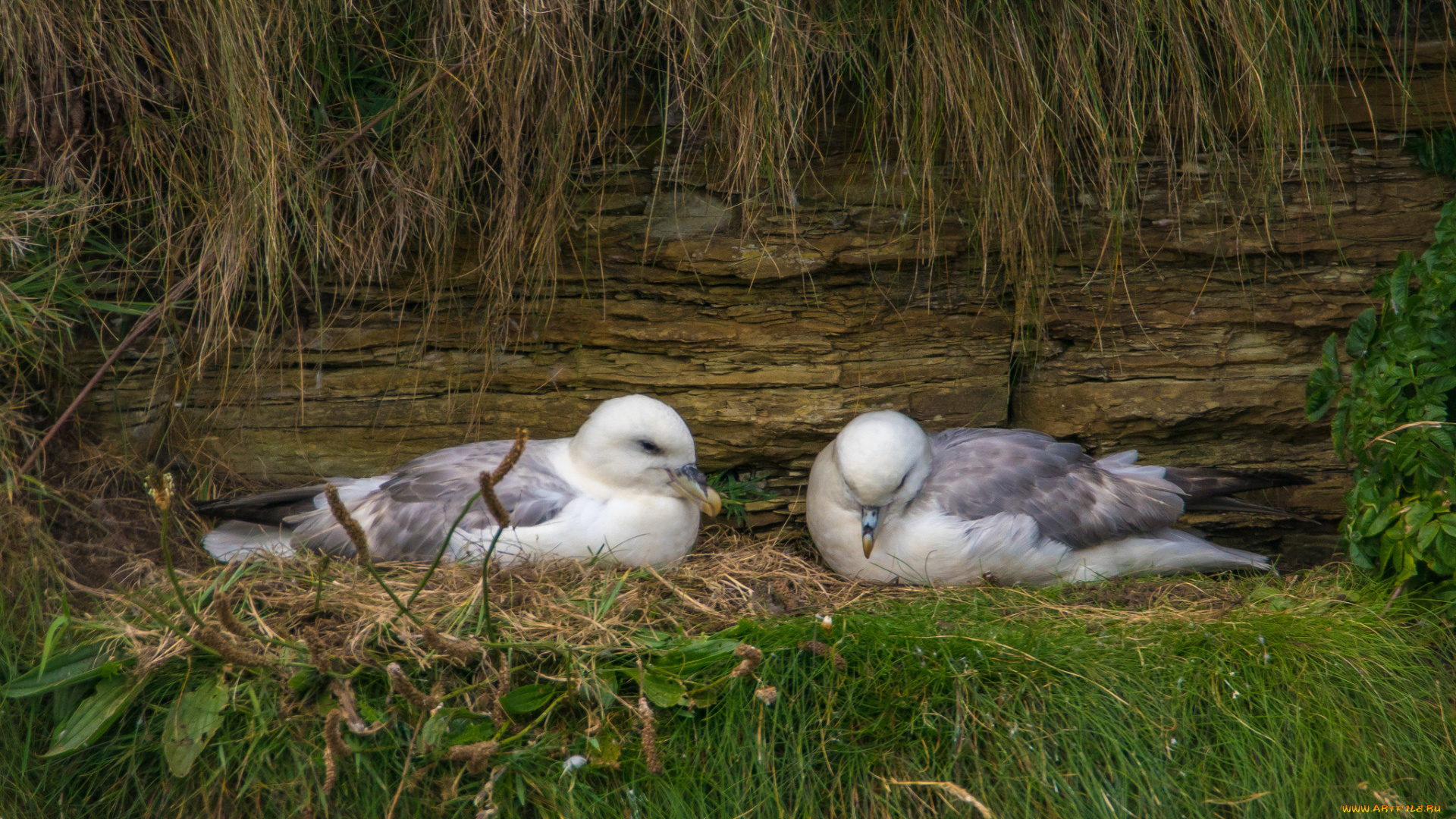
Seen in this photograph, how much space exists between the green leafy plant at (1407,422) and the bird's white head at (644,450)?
5.73 feet

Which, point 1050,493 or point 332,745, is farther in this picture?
point 1050,493

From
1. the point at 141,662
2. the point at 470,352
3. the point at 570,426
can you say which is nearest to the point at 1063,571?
the point at 570,426

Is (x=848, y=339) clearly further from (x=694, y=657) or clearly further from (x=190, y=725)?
(x=190, y=725)

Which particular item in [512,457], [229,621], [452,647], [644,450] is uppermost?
[512,457]

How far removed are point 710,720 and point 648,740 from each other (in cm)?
20

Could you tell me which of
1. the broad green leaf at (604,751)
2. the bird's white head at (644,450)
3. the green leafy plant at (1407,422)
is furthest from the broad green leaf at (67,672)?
the green leafy plant at (1407,422)

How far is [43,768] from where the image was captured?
7.53 ft

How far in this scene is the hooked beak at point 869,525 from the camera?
298cm

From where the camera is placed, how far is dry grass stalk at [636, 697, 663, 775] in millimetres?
2146

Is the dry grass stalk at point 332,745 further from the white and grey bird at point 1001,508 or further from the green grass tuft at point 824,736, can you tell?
the white and grey bird at point 1001,508

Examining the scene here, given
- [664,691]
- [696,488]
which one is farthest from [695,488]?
[664,691]

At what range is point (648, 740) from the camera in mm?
2146

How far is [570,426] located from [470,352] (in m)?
0.42

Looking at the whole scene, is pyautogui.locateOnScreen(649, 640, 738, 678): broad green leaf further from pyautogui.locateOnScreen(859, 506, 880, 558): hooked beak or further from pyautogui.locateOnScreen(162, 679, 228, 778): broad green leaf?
pyautogui.locateOnScreen(162, 679, 228, 778): broad green leaf
